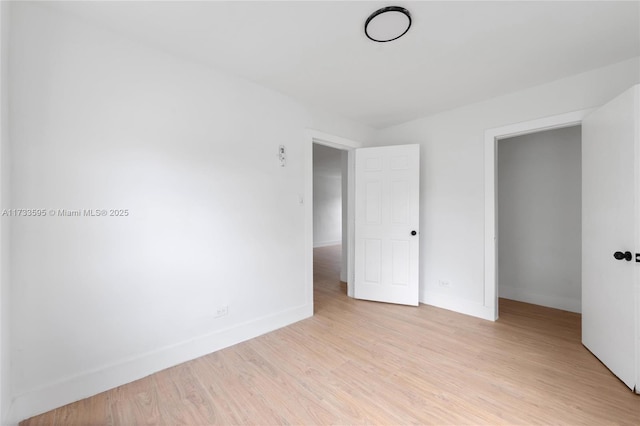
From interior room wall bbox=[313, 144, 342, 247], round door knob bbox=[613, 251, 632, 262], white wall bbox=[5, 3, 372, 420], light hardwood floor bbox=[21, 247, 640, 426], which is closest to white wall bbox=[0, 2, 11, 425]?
white wall bbox=[5, 3, 372, 420]

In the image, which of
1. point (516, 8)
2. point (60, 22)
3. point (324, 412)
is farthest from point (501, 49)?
point (60, 22)

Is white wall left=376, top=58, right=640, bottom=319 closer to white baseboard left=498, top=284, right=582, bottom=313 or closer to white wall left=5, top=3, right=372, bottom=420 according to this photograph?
white baseboard left=498, top=284, right=582, bottom=313

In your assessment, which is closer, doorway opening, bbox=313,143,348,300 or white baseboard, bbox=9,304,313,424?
white baseboard, bbox=9,304,313,424

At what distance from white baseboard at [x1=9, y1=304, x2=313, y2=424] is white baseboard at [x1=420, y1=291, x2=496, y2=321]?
2.04 meters

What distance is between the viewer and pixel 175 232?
2.15 m

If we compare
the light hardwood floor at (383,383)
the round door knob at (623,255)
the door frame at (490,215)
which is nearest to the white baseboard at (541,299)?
the light hardwood floor at (383,383)

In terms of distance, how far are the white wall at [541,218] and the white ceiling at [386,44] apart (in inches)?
48.4

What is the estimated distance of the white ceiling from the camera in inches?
65.2

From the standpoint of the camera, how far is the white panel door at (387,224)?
134 inches

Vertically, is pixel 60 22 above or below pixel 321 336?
above

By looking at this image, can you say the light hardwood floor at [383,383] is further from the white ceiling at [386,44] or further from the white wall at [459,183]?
the white ceiling at [386,44]

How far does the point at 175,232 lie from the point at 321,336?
5.57ft

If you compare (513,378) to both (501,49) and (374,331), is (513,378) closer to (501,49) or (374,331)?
(374,331)

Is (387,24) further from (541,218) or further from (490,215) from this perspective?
(541,218)
